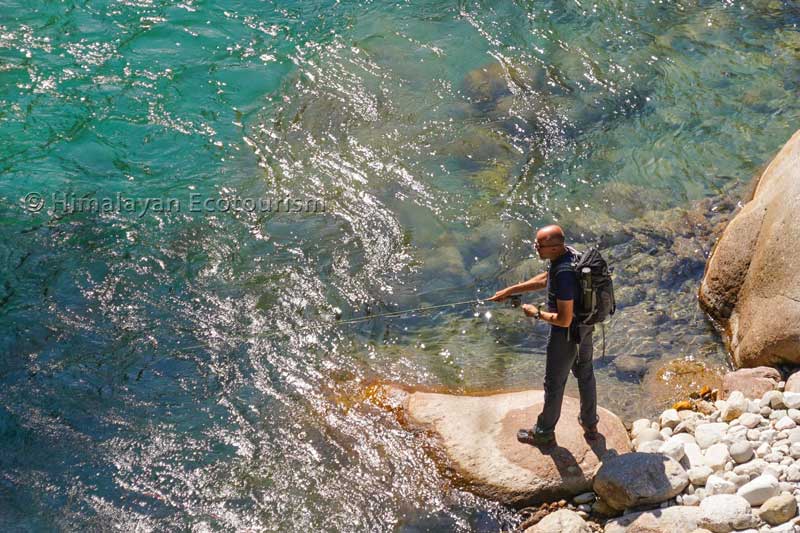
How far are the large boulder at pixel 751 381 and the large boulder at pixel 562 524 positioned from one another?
2.43 metres

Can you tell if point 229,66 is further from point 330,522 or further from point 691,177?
point 330,522

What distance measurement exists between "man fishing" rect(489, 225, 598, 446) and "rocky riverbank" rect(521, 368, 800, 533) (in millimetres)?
621

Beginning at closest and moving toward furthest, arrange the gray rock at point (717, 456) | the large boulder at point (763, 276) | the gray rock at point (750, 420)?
the gray rock at point (717, 456)
the gray rock at point (750, 420)
the large boulder at point (763, 276)

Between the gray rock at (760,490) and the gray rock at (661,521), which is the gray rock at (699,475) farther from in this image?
the gray rock at (760,490)

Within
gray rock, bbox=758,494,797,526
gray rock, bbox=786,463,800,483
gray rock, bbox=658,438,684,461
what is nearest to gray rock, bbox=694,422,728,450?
gray rock, bbox=658,438,684,461

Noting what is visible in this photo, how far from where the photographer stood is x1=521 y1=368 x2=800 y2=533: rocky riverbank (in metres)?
6.62

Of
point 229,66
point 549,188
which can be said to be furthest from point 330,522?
point 229,66

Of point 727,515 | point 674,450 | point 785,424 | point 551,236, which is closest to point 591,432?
point 674,450

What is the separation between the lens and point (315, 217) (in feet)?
36.6

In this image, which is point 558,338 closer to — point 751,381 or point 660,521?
point 660,521

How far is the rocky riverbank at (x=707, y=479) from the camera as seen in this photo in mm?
6617

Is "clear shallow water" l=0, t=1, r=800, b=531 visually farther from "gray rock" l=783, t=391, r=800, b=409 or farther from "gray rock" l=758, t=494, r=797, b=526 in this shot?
"gray rock" l=758, t=494, r=797, b=526

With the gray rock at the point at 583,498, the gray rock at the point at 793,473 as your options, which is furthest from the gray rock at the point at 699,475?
the gray rock at the point at 583,498

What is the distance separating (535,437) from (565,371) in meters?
0.89
